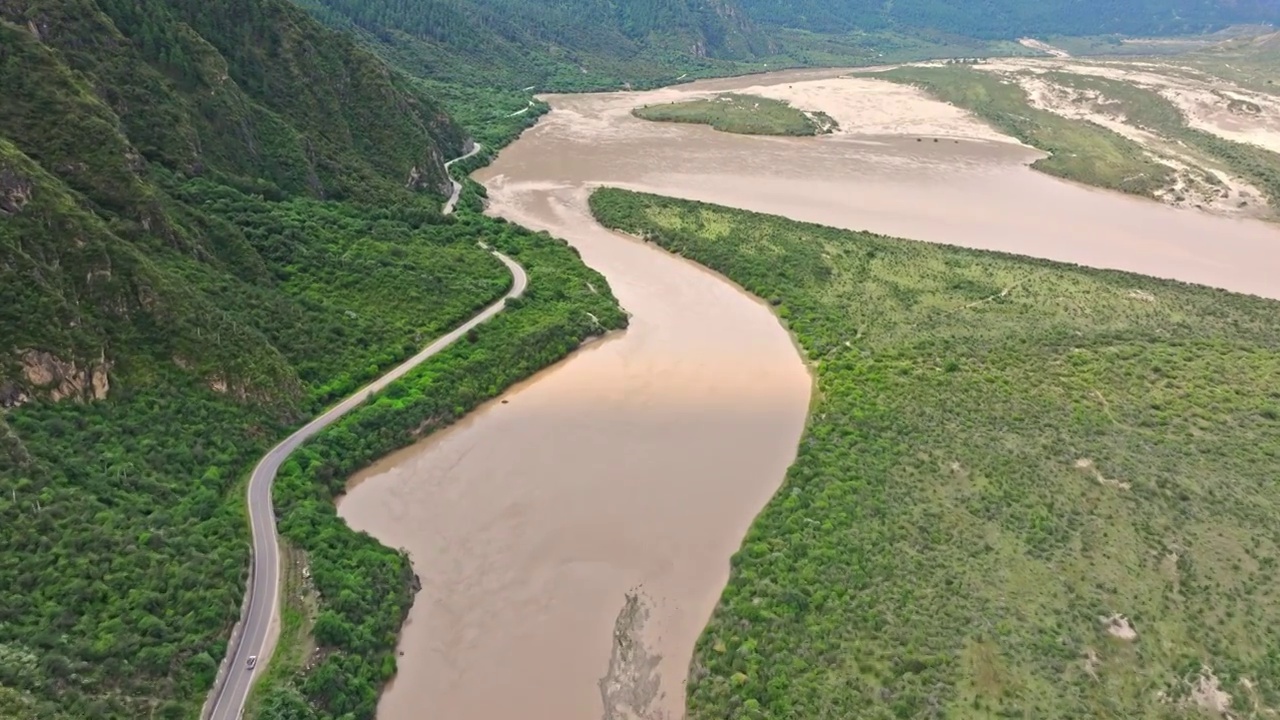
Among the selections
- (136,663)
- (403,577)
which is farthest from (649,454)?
(136,663)

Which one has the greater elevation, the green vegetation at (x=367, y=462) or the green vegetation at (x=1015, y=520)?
the green vegetation at (x=367, y=462)

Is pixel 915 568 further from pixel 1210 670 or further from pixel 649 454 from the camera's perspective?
pixel 649 454

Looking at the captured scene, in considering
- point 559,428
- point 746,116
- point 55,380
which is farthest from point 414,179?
point 746,116

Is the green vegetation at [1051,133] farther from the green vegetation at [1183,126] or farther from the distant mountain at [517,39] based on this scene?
the distant mountain at [517,39]

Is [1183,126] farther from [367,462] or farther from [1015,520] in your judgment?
[367,462]

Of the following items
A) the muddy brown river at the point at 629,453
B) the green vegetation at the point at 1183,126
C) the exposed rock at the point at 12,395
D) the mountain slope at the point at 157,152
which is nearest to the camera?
the muddy brown river at the point at 629,453

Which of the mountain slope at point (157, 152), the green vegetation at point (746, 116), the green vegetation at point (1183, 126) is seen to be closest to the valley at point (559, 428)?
the mountain slope at point (157, 152)
